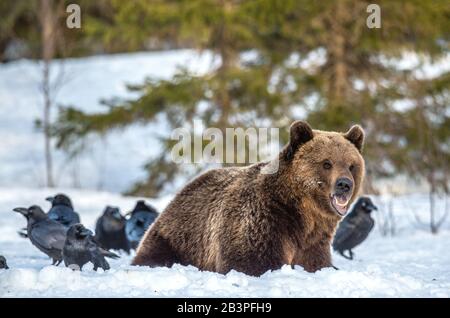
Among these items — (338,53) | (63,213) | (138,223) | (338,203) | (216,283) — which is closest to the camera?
(216,283)

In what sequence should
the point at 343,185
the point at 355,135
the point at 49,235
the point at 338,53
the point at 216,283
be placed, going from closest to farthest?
the point at 216,283 → the point at 343,185 → the point at 355,135 → the point at 49,235 → the point at 338,53

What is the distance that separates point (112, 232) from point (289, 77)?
9060 mm

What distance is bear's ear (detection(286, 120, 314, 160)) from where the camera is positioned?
622cm

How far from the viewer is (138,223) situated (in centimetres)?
937

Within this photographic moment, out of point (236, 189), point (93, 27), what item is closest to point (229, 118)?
point (93, 27)

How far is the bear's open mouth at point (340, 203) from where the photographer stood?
6.06 metres

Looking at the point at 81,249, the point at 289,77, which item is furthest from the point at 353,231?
the point at 289,77

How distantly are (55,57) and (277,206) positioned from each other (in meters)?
25.3

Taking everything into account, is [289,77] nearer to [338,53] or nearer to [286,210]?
[338,53]

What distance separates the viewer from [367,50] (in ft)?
57.0

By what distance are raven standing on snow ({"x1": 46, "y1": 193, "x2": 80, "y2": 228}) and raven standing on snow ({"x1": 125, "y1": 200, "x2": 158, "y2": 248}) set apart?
612 millimetres

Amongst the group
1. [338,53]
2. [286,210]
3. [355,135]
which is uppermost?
[338,53]
